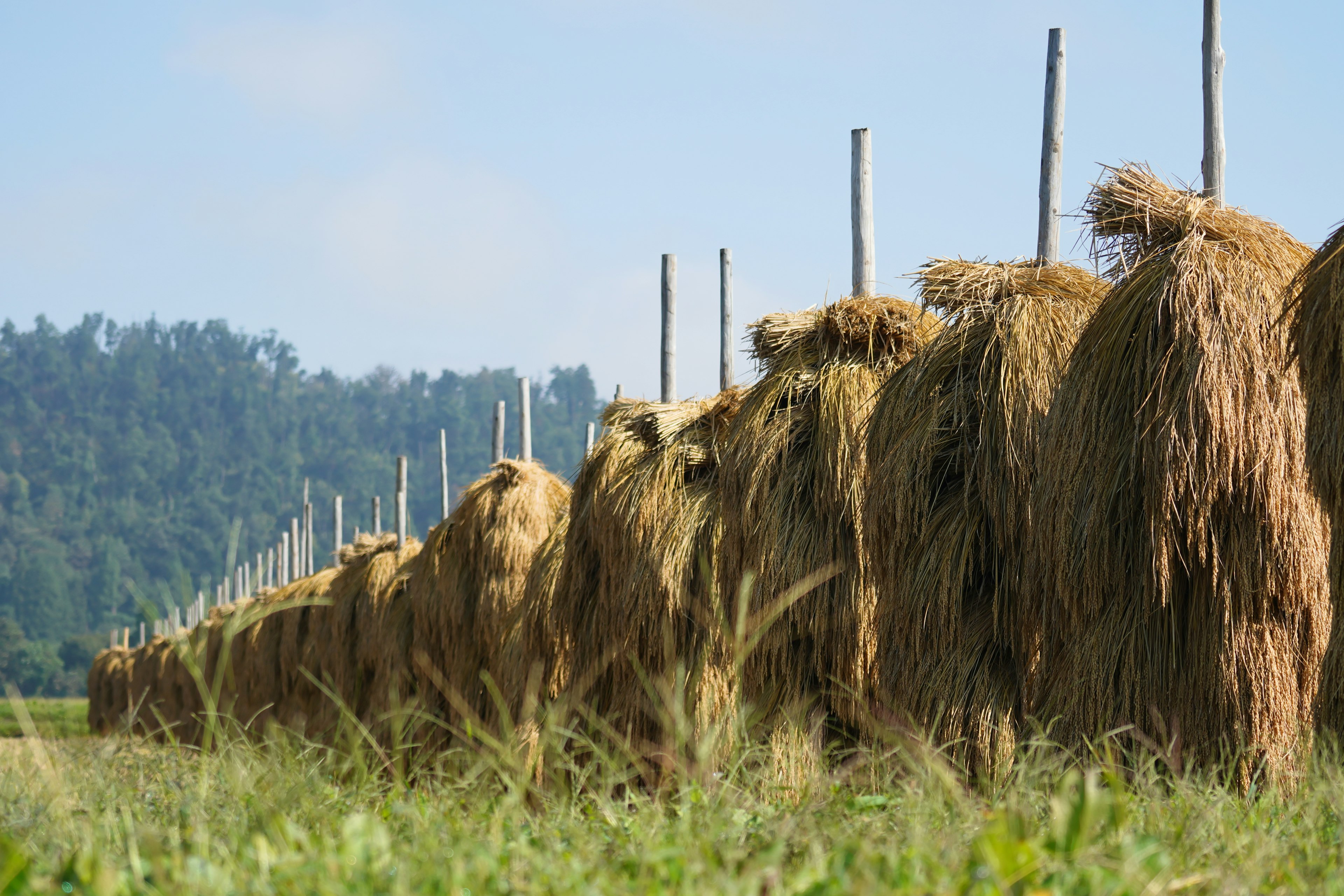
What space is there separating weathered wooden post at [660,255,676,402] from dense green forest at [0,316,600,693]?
69.0 metres

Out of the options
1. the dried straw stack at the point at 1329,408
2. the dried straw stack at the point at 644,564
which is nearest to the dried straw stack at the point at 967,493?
the dried straw stack at the point at 1329,408

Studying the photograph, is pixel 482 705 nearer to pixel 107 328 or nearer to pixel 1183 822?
pixel 1183 822

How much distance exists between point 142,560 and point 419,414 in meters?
53.2

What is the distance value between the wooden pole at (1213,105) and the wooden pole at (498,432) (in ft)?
37.2

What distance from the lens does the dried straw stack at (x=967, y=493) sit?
219 inches

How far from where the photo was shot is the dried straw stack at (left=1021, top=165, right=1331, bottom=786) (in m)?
4.47

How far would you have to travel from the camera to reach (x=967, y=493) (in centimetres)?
571

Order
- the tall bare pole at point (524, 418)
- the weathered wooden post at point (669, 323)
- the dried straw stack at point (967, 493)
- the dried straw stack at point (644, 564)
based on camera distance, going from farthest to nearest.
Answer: the tall bare pole at point (524, 418) → the weathered wooden post at point (669, 323) → the dried straw stack at point (644, 564) → the dried straw stack at point (967, 493)

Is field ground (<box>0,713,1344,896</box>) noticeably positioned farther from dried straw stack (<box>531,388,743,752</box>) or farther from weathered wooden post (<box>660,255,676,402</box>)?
weathered wooden post (<box>660,255,676,402</box>)

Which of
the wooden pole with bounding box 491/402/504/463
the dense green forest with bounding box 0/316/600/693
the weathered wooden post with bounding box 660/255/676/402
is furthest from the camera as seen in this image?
the dense green forest with bounding box 0/316/600/693

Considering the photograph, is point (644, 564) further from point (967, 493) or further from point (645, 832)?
point (645, 832)

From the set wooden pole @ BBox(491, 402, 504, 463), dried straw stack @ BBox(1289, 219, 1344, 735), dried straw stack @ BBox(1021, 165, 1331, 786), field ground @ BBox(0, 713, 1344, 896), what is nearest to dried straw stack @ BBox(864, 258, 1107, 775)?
dried straw stack @ BBox(1021, 165, 1331, 786)

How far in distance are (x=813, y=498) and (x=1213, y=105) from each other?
9.70 feet

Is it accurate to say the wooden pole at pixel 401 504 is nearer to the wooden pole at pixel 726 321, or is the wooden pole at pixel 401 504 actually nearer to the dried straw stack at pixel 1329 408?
the wooden pole at pixel 726 321
